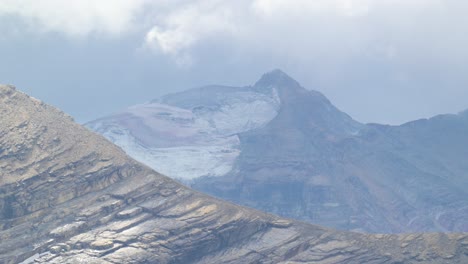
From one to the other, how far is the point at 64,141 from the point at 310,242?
1183 inches

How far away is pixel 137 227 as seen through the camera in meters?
117

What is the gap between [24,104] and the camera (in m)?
137

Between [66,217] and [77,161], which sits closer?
[66,217]

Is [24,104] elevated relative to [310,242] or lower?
elevated

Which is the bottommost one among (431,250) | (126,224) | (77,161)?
(431,250)

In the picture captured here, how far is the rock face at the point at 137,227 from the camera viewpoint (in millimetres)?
115438

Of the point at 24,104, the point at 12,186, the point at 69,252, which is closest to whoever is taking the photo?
the point at 69,252

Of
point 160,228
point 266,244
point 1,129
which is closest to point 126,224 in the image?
point 160,228

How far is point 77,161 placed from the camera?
12838 cm

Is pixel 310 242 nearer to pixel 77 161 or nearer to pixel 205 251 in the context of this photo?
pixel 205 251

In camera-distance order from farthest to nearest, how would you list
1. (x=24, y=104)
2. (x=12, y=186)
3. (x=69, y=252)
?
1. (x=24, y=104)
2. (x=12, y=186)
3. (x=69, y=252)

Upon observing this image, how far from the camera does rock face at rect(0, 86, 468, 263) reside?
379 feet

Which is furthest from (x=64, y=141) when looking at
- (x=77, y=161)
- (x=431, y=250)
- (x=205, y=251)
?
(x=431, y=250)

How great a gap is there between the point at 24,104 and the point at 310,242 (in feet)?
125
